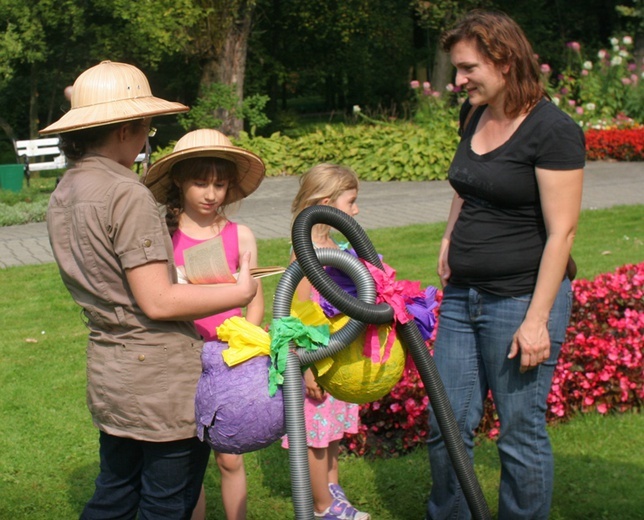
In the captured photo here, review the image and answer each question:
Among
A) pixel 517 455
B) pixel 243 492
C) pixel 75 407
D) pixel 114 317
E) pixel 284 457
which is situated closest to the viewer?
pixel 114 317

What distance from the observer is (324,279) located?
7.84ft

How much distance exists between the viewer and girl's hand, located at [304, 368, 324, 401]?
12.2 feet

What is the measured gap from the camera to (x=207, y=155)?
11.1 ft

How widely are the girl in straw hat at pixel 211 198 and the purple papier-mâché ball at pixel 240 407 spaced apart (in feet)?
2.61

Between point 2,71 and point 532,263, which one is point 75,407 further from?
point 2,71

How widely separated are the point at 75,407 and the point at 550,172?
3401 mm

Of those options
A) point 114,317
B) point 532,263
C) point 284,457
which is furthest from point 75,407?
point 532,263

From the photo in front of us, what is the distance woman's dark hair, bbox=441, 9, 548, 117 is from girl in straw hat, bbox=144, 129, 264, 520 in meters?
0.91

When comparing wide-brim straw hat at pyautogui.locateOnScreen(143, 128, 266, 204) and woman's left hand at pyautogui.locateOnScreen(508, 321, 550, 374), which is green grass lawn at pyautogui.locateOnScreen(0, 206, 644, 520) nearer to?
woman's left hand at pyautogui.locateOnScreen(508, 321, 550, 374)

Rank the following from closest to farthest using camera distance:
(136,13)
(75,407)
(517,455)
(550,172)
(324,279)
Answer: (324,279) < (550,172) < (517,455) < (75,407) < (136,13)

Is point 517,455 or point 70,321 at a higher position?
point 517,455

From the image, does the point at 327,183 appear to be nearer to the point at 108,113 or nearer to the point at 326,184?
the point at 326,184

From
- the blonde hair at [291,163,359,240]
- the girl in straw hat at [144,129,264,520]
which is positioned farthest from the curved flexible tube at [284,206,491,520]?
the blonde hair at [291,163,359,240]

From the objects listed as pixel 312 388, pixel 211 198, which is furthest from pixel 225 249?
pixel 312 388
